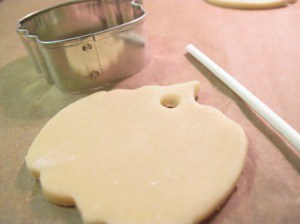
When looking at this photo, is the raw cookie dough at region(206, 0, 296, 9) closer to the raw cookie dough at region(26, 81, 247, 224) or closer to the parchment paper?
the parchment paper

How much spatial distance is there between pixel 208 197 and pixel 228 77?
38 cm

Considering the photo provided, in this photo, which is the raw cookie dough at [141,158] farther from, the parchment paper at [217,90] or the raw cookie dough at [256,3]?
the raw cookie dough at [256,3]

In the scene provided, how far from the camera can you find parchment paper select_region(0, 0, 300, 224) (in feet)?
1.65

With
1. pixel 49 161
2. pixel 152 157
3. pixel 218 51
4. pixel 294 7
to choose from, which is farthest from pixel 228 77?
pixel 294 7

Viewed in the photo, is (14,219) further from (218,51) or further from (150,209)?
(218,51)

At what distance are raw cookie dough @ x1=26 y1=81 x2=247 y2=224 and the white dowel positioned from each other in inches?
3.5

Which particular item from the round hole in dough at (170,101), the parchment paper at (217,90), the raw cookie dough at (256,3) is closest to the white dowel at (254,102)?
the parchment paper at (217,90)

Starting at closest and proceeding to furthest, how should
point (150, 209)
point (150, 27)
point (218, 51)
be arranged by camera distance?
point (150, 209)
point (218, 51)
point (150, 27)

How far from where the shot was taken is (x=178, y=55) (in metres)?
0.93

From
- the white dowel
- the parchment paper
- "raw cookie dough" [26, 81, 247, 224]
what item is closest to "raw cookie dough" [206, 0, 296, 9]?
the parchment paper

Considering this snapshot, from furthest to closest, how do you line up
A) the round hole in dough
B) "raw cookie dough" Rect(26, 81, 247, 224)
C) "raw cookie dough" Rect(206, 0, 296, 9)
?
"raw cookie dough" Rect(206, 0, 296, 9) < the round hole in dough < "raw cookie dough" Rect(26, 81, 247, 224)

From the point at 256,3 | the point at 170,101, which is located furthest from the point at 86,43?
the point at 256,3

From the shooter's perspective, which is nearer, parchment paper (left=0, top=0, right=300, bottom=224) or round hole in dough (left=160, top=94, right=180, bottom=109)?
parchment paper (left=0, top=0, right=300, bottom=224)

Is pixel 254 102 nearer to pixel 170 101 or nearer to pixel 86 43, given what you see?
pixel 170 101
